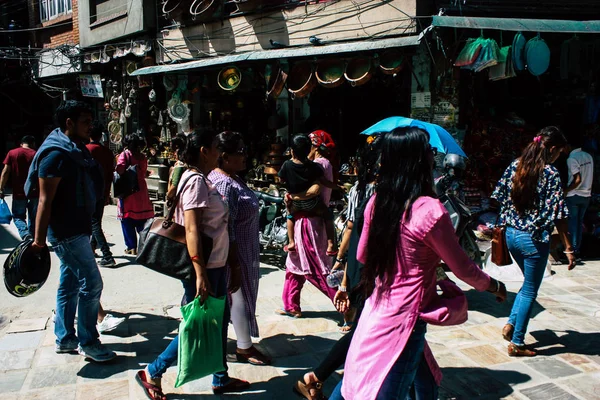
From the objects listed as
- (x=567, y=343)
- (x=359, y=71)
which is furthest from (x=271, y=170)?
(x=567, y=343)

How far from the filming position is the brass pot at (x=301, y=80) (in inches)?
326

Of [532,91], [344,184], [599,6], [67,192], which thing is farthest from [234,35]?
A: [67,192]

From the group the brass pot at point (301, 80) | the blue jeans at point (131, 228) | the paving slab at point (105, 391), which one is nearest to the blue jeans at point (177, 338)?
the paving slab at point (105, 391)

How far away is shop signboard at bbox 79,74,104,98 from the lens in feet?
44.7

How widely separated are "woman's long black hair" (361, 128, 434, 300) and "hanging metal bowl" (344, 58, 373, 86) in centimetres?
529

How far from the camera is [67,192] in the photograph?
3.75 metres

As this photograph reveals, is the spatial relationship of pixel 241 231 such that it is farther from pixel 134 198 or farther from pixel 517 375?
pixel 134 198

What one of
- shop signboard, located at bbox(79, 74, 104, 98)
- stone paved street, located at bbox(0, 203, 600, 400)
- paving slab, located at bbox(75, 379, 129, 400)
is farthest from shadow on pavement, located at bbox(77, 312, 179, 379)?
shop signboard, located at bbox(79, 74, 104, 98)

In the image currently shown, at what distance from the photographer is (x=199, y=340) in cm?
323

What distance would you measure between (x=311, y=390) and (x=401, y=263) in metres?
1.36

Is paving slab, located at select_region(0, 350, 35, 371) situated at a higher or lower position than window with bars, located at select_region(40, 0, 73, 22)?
lower

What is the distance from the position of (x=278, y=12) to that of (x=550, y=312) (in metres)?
6.63

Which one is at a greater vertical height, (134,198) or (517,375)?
(134,198)

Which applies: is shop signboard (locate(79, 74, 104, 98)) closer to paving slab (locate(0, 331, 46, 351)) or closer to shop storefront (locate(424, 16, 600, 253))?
shop storefront (locate(424, 16, 600, 253))
